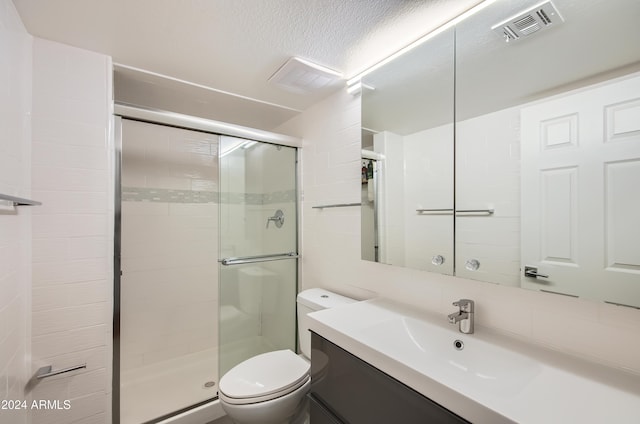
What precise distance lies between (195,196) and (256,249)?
2.74 feet

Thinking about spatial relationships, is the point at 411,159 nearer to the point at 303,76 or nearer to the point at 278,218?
the point at 303,76

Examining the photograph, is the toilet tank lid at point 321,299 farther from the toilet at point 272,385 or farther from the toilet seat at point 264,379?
the toilet seat at point 264,379

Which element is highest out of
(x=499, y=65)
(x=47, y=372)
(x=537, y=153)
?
(x=499, y=65)

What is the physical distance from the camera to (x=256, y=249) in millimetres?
2059

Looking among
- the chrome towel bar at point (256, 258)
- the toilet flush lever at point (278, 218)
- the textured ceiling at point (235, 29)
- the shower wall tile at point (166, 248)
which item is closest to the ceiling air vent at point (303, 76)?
the textured ceiling at point (235, 29)

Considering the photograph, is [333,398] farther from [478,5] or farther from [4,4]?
[4,4]

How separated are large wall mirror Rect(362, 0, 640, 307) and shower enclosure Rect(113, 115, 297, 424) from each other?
114 centimetres

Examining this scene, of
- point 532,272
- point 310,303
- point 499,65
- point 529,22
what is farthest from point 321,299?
point 529,22

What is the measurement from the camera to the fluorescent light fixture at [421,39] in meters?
1.08

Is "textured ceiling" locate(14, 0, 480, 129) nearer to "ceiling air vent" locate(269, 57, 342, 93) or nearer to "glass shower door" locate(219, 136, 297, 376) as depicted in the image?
"ceiling air vent" locate(269, 57, 342, 93)

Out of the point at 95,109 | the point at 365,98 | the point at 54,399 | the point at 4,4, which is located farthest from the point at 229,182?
the point at 54,399

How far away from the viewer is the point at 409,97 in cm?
142

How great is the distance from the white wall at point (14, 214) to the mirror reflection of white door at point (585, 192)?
1.91 m

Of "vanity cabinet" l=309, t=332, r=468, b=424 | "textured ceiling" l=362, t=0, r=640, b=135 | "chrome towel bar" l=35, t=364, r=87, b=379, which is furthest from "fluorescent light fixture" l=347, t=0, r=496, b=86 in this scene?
"chrome towel bar" l=35, t=364, r=87, b=379
